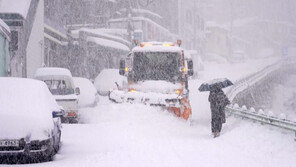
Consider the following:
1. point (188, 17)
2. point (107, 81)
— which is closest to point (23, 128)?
point (107, 81)

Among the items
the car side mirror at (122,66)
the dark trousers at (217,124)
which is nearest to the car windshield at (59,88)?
the car side mirror at (122,66)

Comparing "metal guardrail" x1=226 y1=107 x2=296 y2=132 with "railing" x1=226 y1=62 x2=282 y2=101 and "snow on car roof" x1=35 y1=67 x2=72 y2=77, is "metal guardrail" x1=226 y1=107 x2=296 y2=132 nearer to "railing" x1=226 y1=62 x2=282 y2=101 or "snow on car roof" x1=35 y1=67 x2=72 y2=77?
"snow on car roof" x1=35 y1=67 x2=72 y2=77

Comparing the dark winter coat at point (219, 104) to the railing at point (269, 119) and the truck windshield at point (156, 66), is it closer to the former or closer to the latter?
the railing at point (269, 119)

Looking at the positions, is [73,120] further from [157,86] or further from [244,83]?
[244,83]

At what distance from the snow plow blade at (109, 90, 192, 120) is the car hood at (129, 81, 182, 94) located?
0.58 metres

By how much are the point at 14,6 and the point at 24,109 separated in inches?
533

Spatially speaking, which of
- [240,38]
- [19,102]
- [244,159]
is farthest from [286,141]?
[240,38]

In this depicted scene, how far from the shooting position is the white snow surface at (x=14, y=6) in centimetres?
1970

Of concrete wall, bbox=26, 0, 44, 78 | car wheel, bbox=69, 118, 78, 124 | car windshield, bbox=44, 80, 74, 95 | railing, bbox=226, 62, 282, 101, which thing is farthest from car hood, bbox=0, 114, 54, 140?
concrete wall, bbox=26, 0, 44, 78

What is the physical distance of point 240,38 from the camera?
10956 centimetres

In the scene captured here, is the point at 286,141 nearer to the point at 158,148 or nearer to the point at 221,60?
the point at 158,148

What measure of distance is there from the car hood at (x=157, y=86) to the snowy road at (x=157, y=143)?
1188 millimetres

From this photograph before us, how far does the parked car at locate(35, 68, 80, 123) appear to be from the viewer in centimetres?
1434

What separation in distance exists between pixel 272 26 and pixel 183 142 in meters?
115
